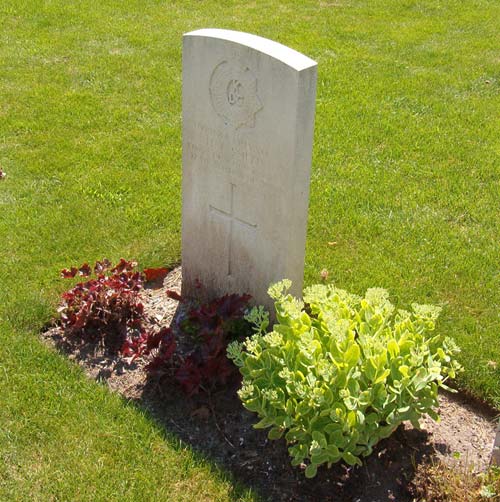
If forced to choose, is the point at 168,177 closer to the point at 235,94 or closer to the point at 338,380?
the point at 235,94

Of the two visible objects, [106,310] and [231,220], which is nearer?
[231,220]

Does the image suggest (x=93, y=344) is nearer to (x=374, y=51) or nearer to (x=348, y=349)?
(x=348, y=349)

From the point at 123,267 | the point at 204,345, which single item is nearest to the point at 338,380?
the point at 204,345

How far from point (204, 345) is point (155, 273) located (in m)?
1.17

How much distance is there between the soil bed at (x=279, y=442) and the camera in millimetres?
3803

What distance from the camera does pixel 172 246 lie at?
574 cm

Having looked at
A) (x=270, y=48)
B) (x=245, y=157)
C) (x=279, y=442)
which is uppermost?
(x=270, y=48)

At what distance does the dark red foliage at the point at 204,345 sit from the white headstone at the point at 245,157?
0.23m

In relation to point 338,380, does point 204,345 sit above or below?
below

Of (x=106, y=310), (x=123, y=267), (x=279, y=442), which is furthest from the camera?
(x=123, y=267)

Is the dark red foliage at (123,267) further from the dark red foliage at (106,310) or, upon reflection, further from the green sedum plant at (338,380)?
the green sedum plant at (338,380)

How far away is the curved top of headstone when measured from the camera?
12.8ft

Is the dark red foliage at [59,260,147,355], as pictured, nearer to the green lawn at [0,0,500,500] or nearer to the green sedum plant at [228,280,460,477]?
the green lawn at [0,0,500,500]

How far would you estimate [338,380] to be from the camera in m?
3.56
